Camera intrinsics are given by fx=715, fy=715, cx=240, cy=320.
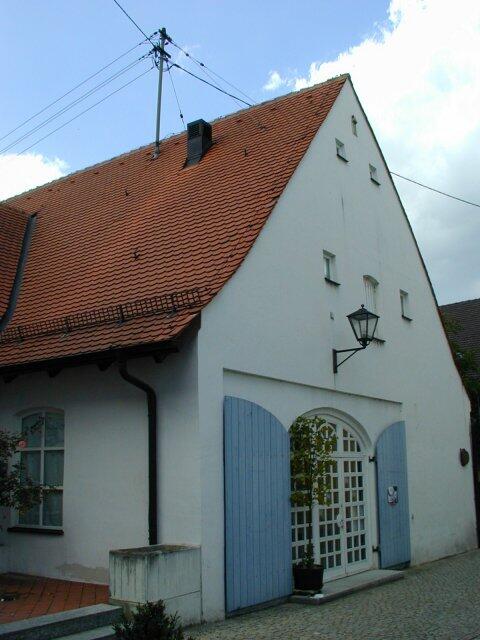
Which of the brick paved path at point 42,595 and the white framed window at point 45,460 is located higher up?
the white framed window at point 45,460

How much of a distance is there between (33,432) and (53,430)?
0.28 m

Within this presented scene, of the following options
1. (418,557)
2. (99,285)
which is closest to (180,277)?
(99,285)

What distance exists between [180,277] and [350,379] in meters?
3.98

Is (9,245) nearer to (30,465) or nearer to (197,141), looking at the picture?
(197,141)

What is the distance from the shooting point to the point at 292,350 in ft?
34.6

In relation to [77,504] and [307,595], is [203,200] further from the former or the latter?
[307,595]

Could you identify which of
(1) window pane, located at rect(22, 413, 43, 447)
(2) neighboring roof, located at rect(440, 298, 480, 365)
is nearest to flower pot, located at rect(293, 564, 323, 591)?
(1) window pane, located at rect(22, 413, 43, 447)

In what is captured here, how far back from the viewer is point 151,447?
344 inches

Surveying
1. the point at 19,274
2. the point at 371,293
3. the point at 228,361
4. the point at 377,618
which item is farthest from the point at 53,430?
the point at 371,293

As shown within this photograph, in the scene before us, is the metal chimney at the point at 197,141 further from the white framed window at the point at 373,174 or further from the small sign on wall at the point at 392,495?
the small sign on wall at the point at 392,495

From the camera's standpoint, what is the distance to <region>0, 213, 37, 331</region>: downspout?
1157 centimetres

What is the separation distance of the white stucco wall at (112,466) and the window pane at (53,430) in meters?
0.23

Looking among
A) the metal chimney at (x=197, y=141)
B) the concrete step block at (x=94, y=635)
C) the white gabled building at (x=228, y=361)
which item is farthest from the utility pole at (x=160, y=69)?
the concrete step block at (x=94, y=635)

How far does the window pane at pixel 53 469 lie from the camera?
33.0ft
